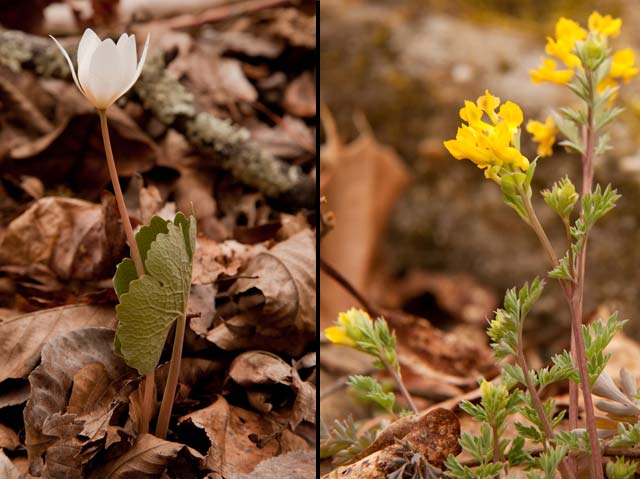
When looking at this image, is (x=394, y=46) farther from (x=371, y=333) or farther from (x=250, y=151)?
(x=371, y=333)

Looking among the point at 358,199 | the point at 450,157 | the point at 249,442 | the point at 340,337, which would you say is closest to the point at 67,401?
the point at 249,442

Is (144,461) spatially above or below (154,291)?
below

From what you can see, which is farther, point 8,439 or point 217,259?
point 217,259

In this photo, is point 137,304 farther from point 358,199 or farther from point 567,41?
point 358,199

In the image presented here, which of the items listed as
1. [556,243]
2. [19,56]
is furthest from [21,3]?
[556,243]

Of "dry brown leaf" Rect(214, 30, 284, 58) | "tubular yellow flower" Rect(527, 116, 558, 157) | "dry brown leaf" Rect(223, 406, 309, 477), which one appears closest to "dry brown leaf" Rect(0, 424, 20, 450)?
"dry brown leaf" Rect(223, 406, 309, 477)

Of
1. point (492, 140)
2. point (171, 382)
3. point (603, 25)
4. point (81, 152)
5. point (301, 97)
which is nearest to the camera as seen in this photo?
point (492, 140)
